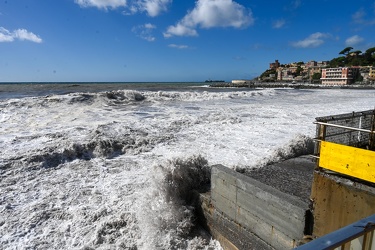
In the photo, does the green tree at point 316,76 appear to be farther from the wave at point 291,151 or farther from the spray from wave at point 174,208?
the spray from wave at point 174,208

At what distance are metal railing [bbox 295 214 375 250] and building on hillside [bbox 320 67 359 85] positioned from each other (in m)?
103

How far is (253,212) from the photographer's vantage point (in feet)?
14.4

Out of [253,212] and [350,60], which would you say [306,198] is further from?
[350,60]

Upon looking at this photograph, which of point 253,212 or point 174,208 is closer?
point 253,212

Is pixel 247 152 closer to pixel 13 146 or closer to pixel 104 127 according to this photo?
pixel 104 127

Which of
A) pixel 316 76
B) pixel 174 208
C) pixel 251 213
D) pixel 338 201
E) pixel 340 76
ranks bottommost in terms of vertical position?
pixel 174 208

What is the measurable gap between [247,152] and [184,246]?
4.84m

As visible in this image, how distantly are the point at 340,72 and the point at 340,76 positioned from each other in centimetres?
214

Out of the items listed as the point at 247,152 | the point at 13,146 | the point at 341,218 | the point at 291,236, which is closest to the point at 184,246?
the point at 291,236

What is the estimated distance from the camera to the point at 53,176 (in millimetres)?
7305

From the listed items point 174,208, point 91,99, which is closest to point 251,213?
point 174,208

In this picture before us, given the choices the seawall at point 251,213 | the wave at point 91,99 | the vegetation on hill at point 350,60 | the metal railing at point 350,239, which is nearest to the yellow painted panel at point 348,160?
the seawall at point 251,213

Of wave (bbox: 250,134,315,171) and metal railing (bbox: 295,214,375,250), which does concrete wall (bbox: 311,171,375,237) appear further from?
wave (bbox: 250,134,315,171)

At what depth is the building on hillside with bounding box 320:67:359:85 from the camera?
92.1 m
